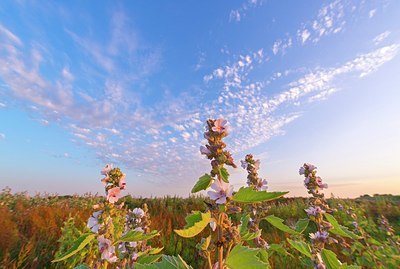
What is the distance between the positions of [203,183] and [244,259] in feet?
1.06

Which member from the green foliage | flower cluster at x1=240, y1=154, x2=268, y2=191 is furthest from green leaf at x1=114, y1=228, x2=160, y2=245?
flower cluster at x1=240, y1=154, x2=268, y2=191

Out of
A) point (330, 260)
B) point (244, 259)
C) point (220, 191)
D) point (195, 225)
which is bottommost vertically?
point (330, 260)

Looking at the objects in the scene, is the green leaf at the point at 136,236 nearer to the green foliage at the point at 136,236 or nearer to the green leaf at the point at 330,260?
the green foliage at the point at 136,236

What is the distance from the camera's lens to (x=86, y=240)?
1.34 m

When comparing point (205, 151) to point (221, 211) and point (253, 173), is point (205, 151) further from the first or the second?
point (253, 173)

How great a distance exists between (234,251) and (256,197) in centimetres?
23

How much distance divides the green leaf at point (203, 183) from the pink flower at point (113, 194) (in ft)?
2.57

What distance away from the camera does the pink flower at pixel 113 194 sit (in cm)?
162

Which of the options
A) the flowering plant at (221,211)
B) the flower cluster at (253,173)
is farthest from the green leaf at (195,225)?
the flower cluster at (253,173)

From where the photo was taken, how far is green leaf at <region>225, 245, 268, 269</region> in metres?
0.90

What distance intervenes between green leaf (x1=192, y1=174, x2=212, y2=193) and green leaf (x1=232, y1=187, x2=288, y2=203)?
130mm

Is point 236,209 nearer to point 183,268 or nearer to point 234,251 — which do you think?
point 234,251

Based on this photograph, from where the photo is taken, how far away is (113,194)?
165cm

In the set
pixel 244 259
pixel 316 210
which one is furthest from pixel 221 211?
pixel 316 210
